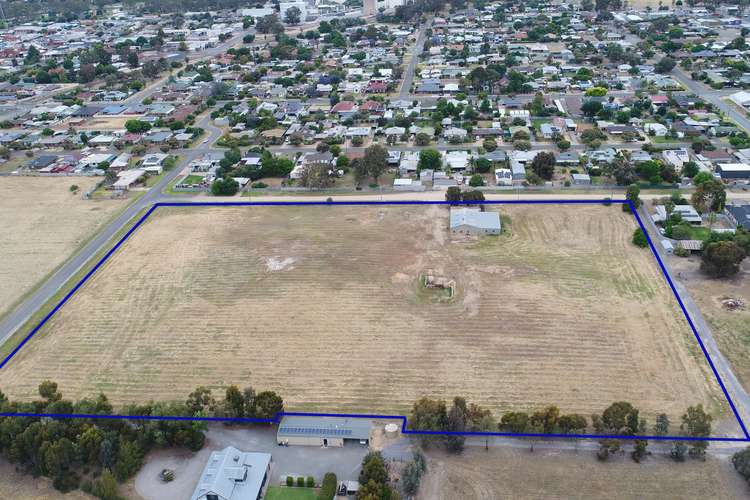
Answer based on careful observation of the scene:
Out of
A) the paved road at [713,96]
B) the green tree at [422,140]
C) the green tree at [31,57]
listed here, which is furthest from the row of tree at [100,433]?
the green tree at [31,57]

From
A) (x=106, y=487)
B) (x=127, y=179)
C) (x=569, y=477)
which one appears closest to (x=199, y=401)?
(x=106, y=487)

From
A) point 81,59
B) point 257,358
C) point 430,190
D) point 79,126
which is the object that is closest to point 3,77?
point 81,59

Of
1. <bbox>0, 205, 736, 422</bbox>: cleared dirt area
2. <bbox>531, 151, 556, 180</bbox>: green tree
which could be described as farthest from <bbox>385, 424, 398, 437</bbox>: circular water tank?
<bbox>531, 151, 556, 180</bbox>: green tree

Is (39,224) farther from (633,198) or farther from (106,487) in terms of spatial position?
(633,198)

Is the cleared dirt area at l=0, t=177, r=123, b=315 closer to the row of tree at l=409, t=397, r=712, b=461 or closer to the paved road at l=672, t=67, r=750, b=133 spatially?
the row of tree at l=409, t=397, r=712, b=461

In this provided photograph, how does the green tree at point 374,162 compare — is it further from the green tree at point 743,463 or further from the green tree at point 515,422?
the green tree at point 743,463

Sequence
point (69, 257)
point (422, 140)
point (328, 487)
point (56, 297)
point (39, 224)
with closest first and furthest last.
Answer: point (328, 487)
point (56, 297)
point (69, 257)
point (39, 224)
point (422, 140)
